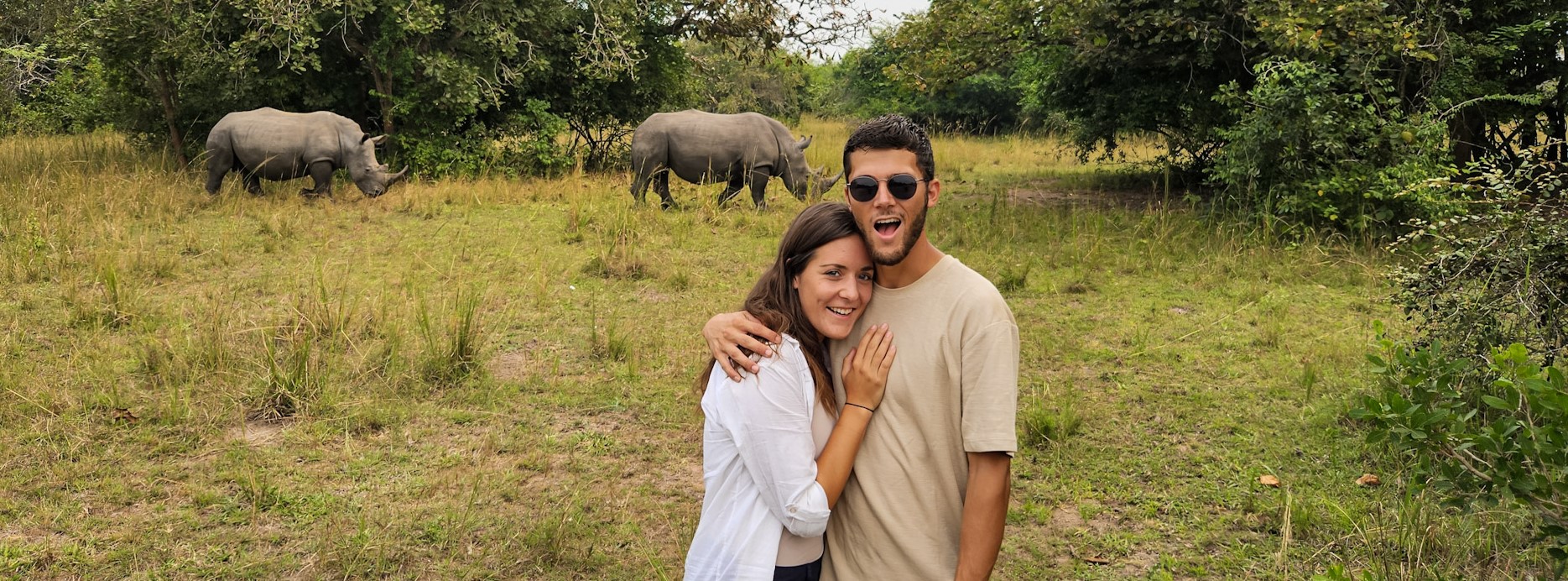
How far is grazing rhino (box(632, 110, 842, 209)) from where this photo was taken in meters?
10.8

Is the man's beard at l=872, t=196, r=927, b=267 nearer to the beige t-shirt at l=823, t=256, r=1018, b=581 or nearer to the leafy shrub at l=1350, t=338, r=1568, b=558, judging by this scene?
the beige t-shirt at l=823, t=256, r=1018, b=581

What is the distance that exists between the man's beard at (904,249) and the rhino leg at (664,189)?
29.9 feet

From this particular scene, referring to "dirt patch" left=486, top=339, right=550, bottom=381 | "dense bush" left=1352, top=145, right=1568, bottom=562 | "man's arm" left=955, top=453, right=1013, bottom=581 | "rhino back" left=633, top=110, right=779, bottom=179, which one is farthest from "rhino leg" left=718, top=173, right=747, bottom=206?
"man's arm" left=955, top=453, right=1013, bottom=581

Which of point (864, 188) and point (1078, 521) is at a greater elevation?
point (864, 188)

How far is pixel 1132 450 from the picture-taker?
4.55 metres

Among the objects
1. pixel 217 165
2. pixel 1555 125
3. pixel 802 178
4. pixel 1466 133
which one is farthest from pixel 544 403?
pixel 1555 125

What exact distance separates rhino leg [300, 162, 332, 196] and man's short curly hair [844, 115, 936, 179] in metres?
10.3

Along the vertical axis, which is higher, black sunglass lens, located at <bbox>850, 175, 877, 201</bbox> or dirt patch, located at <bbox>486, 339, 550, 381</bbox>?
black sunglass lens, located at <bbox>850, 175, 877, 201</bbox>

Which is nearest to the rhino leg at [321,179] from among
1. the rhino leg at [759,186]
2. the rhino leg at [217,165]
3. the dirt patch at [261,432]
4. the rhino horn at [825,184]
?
the rhino leg at [217,165]

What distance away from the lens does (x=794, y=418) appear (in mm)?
1917

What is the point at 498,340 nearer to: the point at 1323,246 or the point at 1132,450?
the point at 1132,450

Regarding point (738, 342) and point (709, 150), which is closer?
point (738, 342)

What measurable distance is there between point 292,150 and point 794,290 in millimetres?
10220

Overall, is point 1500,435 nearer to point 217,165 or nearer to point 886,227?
point 886,227
